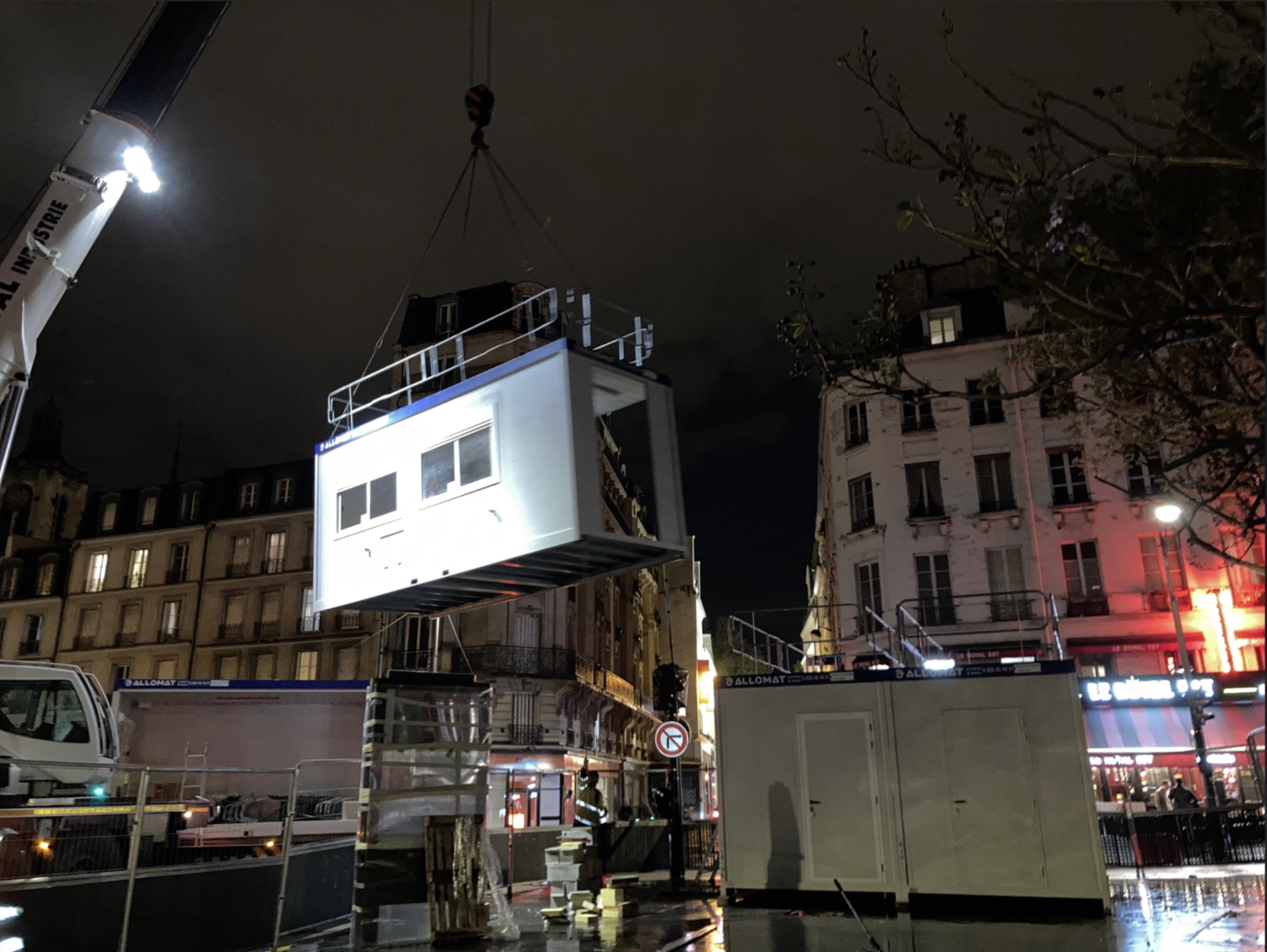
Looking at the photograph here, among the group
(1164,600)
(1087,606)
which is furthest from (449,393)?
(1164,600)

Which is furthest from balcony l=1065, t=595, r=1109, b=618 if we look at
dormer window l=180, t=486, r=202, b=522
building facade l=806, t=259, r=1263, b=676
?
dormer window l=180, t=486, r=202, b=522

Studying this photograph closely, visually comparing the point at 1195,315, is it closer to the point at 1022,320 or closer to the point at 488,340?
the point at 1022,320

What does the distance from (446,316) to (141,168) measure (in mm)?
30139

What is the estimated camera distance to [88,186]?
13.5 metres

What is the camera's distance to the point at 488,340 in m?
41.8

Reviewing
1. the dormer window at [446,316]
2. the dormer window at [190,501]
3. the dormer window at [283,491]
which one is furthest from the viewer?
the dormer window at [190,501]

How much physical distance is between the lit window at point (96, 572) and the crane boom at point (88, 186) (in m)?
40.2

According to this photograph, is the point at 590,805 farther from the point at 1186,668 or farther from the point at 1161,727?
the point at 1186,668

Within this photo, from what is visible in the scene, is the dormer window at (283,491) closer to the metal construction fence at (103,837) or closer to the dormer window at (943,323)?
the metal construction fence at (103,837)

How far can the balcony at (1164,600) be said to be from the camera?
2791 centimetres

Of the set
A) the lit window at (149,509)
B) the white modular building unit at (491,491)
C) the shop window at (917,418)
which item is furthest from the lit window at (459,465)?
the lit window at (149,509)

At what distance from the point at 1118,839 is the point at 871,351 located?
13.1 metres

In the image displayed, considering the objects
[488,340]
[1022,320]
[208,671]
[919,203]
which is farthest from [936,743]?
[208,671]

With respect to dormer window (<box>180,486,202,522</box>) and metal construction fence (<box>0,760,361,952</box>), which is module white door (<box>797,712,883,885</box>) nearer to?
metal construction fence (<box>0,760,361,952</box>)
